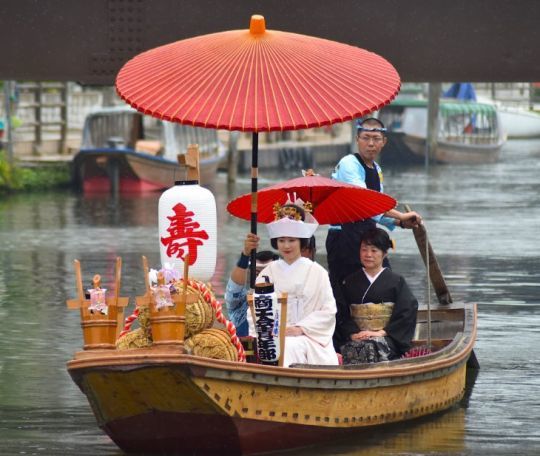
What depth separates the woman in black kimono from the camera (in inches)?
417

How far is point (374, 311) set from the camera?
10742 millimetres

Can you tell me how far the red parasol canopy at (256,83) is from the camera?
9.41 meters

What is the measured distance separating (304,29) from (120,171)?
992 inches

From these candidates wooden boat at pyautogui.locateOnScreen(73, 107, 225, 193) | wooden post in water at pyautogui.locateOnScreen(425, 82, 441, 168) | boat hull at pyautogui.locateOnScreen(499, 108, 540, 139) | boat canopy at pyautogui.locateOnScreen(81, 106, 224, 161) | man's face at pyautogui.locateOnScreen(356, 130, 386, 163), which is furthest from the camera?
boat hull at pyautogui.locateOnScreen(499, 108, 540, 139)

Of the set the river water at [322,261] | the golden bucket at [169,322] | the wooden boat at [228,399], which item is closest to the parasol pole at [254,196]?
the wooden boat at [228,399]

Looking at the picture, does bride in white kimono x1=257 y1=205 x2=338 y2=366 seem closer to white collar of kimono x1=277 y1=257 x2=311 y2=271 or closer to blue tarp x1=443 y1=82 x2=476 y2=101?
white collar of kimono x1=277 y1=257 x2=311 y2=271

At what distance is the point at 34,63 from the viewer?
45.3 feet

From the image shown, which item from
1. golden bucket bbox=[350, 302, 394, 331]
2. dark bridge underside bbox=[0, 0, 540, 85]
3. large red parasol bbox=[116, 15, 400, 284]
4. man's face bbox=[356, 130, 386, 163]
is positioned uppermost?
dark bridge underside bbox=[0, 0, 540, 85]

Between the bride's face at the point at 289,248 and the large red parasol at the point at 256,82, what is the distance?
0.33 m

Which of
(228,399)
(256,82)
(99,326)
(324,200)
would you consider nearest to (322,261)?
(324,200)

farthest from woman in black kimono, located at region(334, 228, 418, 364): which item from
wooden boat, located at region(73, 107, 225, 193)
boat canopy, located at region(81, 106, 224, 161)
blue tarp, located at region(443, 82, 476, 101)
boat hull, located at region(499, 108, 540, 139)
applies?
boat hull, located at region(499, 108, 540, 139)

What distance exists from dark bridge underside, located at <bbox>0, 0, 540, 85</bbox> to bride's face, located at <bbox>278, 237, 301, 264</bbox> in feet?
14.1

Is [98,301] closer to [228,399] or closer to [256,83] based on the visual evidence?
[228,399]

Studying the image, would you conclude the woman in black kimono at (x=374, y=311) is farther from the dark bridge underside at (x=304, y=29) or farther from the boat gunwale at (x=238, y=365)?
the dark bridge underside at (x=304, y=29)
